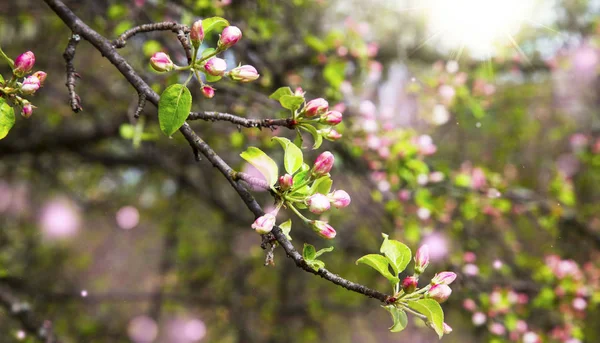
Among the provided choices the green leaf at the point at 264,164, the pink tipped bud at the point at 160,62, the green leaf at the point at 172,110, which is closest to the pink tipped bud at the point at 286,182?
the green leaf at the point at 264,164

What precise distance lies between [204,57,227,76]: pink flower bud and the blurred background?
0.81 m

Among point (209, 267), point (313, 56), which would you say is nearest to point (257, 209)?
point (313, 56)

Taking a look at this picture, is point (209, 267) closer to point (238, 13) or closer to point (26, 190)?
point (26, 190)

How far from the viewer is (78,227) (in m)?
9.33

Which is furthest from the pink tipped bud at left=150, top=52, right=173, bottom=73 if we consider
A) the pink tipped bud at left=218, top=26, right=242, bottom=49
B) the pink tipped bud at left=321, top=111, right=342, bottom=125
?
the pink tipped bud at left=321, top=111, right=342, bottom=125

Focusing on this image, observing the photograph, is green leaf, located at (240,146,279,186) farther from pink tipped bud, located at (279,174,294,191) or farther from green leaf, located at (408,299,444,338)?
green leaf, located at (408,299,444,338)

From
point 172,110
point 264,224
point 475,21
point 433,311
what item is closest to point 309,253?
point 264,224

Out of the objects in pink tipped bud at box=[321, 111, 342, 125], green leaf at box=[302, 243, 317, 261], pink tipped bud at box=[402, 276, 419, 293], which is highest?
pink tipped bud at box=[321, 111, 342, 125]

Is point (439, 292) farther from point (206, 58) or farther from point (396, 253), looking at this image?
point (206, 58)

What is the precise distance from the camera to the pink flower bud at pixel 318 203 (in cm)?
104

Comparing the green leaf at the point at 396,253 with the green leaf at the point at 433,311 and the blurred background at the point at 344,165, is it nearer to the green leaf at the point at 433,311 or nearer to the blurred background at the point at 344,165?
the green leaf at the point at 433,311

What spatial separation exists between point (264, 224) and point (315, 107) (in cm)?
32

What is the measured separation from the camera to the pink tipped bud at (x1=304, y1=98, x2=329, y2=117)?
1.13 metres

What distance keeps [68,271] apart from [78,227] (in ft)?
9.73
